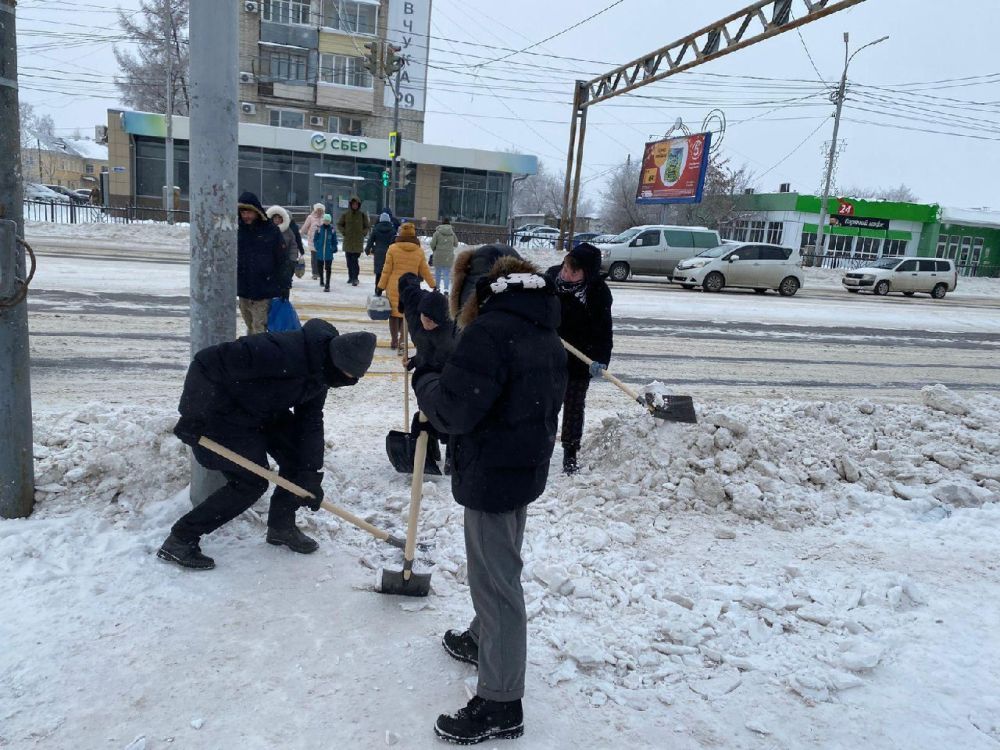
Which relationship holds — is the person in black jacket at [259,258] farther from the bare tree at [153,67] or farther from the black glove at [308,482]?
the bare tree at [153,67]

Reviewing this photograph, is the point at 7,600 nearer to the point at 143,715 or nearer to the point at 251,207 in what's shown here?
the point at 143,715

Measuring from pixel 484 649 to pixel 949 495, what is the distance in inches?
150

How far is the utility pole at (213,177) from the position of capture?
3.42 metres

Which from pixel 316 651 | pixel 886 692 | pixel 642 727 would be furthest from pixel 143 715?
pixel 886 692

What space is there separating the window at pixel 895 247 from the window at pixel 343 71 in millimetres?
34851

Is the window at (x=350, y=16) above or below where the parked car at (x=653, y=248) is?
above

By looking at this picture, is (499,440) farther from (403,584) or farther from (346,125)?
(346,125)

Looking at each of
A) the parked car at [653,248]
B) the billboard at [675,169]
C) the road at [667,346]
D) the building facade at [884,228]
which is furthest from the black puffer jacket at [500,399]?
the building facade at [884,228]

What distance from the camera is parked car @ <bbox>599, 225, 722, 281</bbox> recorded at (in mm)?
22156

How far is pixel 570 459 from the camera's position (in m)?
5.08

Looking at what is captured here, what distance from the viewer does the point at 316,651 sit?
293 centimetres

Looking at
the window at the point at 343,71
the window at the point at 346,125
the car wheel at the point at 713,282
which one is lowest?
the car wheel at the point at 713,282

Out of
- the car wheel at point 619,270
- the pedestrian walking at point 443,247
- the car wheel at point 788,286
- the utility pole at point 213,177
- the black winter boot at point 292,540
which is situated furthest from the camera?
the car wheel at point 619,270

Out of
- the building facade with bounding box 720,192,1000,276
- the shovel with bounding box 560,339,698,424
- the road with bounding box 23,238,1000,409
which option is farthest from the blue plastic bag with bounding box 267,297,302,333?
the building facade with bounding box 720,192,1000,276
